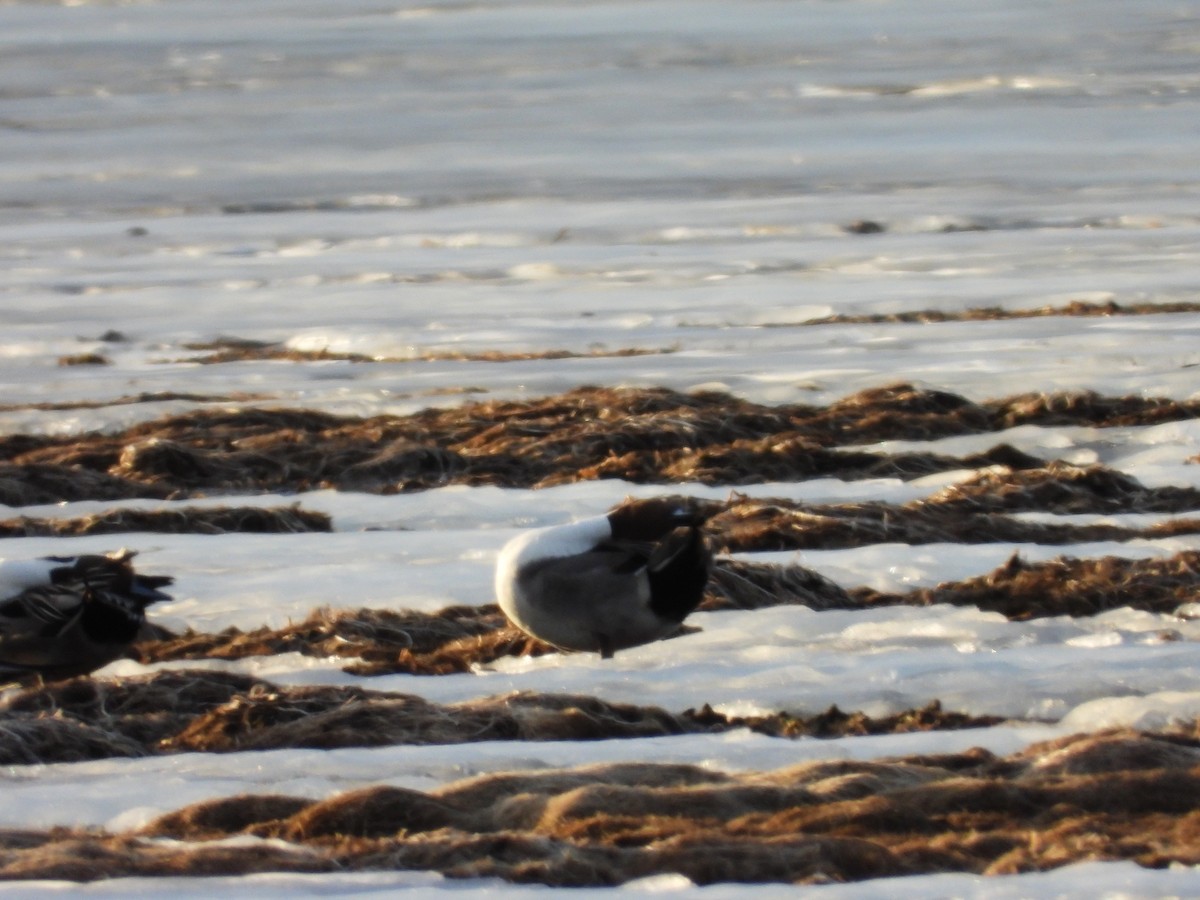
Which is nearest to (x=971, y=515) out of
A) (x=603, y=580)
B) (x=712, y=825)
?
(x=603, y=580)

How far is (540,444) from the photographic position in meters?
7.13

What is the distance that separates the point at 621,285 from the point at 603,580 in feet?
24.7

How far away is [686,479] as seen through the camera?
6.72m

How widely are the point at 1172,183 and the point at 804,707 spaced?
13.1m

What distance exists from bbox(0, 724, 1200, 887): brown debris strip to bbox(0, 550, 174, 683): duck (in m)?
1.13

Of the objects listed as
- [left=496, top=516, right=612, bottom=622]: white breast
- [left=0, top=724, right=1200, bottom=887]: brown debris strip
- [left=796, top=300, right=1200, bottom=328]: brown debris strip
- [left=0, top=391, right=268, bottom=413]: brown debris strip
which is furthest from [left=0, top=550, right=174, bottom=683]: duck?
[left=796, top=300, right=1200, bottom=328]: brown debris strip

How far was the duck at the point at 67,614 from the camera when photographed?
14.4ft

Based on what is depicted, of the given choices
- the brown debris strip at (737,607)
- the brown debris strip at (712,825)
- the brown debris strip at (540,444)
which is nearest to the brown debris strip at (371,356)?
the brown debris strip at (540,444)

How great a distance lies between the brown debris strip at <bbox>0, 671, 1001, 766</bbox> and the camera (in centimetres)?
394

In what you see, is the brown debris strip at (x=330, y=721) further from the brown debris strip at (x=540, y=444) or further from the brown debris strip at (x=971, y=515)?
the brown debris strip at (x=540, y=444)

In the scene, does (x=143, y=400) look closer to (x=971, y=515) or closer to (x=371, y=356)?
(x=371, y=356)

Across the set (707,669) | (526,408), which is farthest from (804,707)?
(526,408)

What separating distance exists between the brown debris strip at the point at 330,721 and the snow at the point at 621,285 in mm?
118

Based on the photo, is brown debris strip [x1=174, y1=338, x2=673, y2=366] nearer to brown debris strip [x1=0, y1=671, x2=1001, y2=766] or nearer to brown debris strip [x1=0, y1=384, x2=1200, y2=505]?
brown debris strip [x1=0, y1=384, x2=1200, y2=505]
